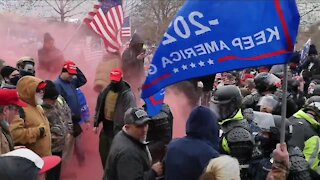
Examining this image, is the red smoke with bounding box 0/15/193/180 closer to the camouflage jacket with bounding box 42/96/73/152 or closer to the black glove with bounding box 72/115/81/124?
the black glove with bounding box 72/115/81/124

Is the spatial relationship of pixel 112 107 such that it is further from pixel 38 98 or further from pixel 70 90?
pixel 38 98

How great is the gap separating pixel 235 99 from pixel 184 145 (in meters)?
1.29

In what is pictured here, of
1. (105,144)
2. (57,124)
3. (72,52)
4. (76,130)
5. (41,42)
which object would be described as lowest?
(105,144)

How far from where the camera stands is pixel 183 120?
9.66 meters

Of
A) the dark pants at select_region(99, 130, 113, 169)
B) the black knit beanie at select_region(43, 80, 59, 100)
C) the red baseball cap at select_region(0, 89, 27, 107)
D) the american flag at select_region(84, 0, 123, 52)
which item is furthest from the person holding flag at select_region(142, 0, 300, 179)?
the american flag at select_region(84, 0, 123, 52)

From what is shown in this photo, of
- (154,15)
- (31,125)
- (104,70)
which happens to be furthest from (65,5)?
(31,125)

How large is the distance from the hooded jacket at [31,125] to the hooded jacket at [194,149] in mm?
2202

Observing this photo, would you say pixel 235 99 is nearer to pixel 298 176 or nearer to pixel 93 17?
pixel 298 176

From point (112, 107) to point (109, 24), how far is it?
96.5 inches

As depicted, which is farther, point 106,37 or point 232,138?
point 106,37

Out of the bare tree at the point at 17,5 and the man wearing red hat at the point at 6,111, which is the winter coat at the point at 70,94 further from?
the bare tree at the point at 17,5

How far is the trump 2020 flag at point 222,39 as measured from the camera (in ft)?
12.8

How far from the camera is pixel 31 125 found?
652 cm

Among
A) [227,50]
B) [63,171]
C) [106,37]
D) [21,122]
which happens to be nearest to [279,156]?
[227,50]
